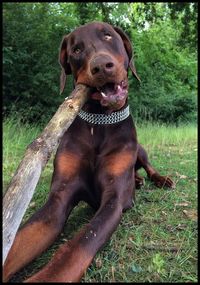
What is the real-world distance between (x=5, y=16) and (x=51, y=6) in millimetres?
1510

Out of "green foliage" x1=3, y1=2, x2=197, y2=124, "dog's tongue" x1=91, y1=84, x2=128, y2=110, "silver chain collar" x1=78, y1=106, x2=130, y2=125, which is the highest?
"dog's tongue" x1=91, y1=84, x2=128, y2=110

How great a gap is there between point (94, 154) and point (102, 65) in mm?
743

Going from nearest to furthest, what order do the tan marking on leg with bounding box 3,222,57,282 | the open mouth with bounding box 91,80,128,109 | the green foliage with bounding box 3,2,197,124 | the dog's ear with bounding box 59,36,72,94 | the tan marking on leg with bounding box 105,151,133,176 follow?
the tan marking on leg with bounding box 3,222,57,282 < the open mouth with bounding box 91,80,128,109 < the tan marking on leg with bounding box 105,151,133,176 < the dog's ear with bounding box 59,36,72,94 < the green foliage with bounding box 3,2,197,124

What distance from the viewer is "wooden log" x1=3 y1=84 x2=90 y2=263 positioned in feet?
6.72

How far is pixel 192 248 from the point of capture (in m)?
2.64

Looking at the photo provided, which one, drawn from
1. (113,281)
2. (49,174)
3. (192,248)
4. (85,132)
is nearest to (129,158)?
(85,132)

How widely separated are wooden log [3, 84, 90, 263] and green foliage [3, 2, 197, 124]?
8.19 metres

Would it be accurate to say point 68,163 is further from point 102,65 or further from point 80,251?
point 80,251

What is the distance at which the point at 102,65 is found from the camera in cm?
258

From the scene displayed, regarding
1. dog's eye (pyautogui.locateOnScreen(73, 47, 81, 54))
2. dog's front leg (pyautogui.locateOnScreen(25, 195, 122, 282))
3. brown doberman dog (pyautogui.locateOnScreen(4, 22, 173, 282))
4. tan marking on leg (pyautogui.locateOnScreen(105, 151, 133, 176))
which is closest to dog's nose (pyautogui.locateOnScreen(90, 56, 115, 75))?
brown doberman dog (pyautogui.locateOnScreen(4, 22, 173, 282))

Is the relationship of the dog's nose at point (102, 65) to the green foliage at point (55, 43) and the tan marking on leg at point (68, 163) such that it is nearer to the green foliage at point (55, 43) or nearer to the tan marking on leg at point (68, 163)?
the tan marking on leg at point (68, 163)

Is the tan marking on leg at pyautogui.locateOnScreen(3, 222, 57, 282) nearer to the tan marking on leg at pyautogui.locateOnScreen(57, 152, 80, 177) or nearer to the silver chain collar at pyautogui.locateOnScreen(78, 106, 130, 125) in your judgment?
the tan marking on leg at pyautogui.locateOnScreen(57, 152, 80, 177)

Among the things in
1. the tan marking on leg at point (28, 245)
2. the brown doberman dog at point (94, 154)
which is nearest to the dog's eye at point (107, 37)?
the brown doberman dog at point (94, 154)

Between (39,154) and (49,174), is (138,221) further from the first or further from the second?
(49,174)
